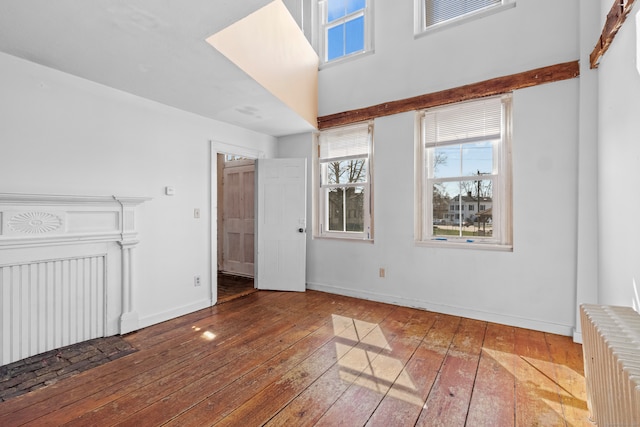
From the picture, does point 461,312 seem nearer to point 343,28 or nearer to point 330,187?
point 330,187

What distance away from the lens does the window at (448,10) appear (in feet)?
10.8

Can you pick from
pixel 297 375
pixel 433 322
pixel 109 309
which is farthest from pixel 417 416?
pixel 109 309

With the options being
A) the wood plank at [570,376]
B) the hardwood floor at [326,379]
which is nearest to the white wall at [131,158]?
the hardwood floor at [326,379]

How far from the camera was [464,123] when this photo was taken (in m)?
3.40

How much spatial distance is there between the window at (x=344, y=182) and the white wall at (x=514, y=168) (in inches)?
8.5

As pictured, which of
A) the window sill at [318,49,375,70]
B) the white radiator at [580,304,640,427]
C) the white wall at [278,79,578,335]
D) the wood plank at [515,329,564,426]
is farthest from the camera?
the window sill at [318,49,375,70]

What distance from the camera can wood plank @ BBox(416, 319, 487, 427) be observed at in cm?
173

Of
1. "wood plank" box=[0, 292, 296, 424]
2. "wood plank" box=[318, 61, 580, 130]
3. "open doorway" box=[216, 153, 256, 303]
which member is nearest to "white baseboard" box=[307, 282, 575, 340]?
"wood plank" box=[0, 292, 296, 424]

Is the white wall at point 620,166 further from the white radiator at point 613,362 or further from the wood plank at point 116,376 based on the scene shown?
the wood plank at point 116,376

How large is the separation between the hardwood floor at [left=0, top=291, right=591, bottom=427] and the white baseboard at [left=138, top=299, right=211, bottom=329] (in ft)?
0.29

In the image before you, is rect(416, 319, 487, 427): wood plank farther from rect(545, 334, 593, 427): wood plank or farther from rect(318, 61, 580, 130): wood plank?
rect(318, 61, 580, 130): wood plank

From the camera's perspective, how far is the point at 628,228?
6.34 feet

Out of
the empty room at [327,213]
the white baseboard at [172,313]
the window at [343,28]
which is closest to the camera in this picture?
the empty room at [327,213]

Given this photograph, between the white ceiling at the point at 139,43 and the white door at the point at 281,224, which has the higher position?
the white ceiling at the point at 139,43
